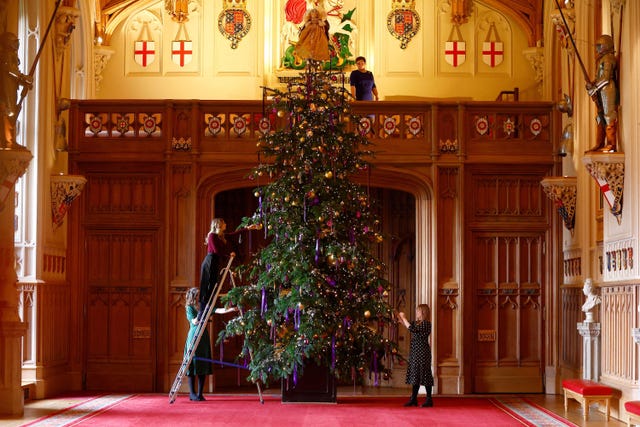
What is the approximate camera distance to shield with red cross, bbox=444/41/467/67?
18.0m

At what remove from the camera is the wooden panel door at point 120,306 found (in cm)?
1545

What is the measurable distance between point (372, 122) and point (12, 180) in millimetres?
5377

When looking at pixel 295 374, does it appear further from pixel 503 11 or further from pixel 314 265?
pixel 503 11

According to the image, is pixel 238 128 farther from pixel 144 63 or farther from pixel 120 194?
pixel 144 63

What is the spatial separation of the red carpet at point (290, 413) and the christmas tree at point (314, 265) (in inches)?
20.9

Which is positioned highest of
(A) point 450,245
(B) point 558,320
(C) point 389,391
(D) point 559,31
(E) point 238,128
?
(D) point 559,31

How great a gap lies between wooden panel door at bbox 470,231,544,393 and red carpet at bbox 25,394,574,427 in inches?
51.6

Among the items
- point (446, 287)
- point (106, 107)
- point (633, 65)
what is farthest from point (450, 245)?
point (106, 107)

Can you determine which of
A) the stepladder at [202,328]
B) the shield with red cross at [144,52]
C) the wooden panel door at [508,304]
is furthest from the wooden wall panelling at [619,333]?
the shield with red cross at [144,52]

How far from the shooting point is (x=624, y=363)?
484 inches

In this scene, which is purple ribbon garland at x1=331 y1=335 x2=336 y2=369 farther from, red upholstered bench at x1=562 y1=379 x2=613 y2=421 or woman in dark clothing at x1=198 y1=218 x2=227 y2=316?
red upholstered bench at x1=562 y1=379 x2=613 y2=421

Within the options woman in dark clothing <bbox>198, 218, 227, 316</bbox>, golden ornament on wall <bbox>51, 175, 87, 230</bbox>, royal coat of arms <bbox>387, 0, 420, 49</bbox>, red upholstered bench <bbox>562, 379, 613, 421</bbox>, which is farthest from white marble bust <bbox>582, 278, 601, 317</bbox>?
golden ornament on wall <bbox>51, 175, 87, 230</bbox>

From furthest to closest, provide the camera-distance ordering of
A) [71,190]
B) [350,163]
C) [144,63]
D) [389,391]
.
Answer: [144,63], [389,391], [71,190], [350,163]

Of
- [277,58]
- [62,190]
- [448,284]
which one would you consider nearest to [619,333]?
[448,284]
